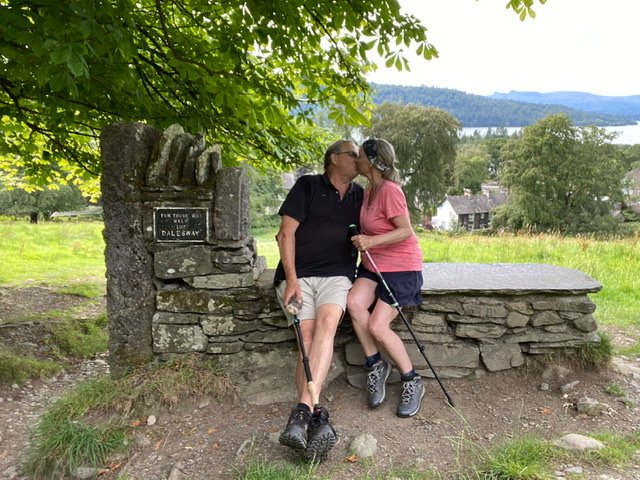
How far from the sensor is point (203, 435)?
12.7 ft

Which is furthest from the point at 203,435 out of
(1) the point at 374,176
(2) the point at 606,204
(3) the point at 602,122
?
(3) the point at 602,122

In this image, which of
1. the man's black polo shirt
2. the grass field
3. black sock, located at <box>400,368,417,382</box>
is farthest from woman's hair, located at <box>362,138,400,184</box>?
the grass field

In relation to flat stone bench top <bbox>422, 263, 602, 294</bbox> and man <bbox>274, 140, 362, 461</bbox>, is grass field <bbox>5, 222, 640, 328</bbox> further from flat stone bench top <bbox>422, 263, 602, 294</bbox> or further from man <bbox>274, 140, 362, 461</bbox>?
man <bbox>274, 140, 362, 461</bbox>

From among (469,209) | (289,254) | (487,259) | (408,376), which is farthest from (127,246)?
(469,209)

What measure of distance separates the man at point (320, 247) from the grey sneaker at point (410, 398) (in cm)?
76

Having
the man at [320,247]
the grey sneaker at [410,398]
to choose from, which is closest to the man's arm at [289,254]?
the man at [320,247]

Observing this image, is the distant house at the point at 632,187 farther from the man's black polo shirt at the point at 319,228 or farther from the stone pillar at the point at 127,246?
the stone pillar at the point at 127,246

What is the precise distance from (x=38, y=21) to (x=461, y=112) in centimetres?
11135

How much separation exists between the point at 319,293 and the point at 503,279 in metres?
1.80

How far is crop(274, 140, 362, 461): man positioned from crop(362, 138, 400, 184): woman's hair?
5.3 inches

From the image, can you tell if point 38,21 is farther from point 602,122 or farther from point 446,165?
point 602,122

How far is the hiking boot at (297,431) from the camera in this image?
321 centimetres

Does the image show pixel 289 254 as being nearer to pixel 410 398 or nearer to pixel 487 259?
pixel 410 398

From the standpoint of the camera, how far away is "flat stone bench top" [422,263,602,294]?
4375mm
